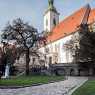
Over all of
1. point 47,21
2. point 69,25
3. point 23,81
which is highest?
point 47,21

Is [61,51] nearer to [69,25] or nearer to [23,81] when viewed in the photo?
[69,25]

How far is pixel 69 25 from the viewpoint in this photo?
85750 mm

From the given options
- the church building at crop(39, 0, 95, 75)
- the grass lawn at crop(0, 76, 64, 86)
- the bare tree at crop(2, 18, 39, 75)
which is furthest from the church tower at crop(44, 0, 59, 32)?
the grass lawn at crop(0, 76, 64, 86)

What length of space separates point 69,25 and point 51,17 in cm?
2148

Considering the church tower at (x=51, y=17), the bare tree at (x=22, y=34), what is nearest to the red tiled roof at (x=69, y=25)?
the church tower at (x=51, y=17)

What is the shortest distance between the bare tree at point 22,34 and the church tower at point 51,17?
1867 inches

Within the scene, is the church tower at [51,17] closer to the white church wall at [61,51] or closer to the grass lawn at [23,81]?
the white church wall at [61,51]

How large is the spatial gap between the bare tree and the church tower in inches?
1867

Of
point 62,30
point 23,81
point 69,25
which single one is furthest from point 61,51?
point 23,81

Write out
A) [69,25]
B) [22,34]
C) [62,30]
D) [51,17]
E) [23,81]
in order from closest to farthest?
[23,81] < [22,34] < [69,25] < [62,30] < [51,17]

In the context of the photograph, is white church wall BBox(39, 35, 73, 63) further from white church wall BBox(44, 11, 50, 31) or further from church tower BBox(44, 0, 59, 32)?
white church wall BBox(44, 11, 50, 31)

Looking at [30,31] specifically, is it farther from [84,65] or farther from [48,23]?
[48,23]

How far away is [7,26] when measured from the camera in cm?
5684

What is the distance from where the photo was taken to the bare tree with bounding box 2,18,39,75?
5716 centimetres
